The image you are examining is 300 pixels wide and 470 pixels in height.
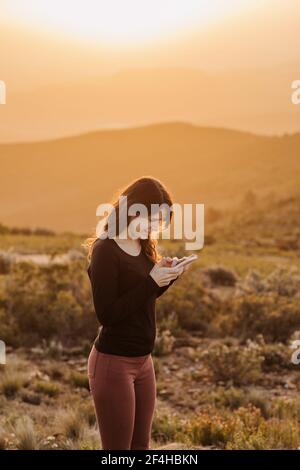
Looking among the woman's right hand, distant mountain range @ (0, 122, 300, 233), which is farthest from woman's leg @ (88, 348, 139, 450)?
distant mountain range @ (0, 122, 300, 233)

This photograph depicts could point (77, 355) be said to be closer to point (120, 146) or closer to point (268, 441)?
point (268, 441)

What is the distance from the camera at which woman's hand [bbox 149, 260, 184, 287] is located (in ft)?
11.7

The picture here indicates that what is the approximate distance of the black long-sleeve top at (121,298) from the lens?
346 centimetres

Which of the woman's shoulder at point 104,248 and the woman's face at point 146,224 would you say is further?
the woman's face at point 146,224

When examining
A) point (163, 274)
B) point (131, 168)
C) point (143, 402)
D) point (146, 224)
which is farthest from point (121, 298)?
point (131, 168)

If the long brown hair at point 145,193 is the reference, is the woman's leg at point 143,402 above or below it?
below

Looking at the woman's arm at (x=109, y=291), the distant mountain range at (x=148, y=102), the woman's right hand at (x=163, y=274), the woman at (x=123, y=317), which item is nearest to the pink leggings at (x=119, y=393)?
the woman at (x=123, y=317)

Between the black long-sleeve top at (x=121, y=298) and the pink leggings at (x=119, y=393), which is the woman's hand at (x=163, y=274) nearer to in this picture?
Answer: the black long-sleeve top at (x=121, y=298)

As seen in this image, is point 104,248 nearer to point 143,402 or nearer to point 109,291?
point 109,291

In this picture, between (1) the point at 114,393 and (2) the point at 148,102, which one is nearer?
(1) the point at 114,393

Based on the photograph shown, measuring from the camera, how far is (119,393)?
3.53 metres

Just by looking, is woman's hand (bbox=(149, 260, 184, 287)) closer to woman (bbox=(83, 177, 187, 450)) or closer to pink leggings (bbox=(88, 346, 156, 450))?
woman (bbox=(83, 177, 187, 450))

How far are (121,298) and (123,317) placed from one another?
0.27ft

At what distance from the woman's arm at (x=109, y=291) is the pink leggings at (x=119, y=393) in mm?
192
